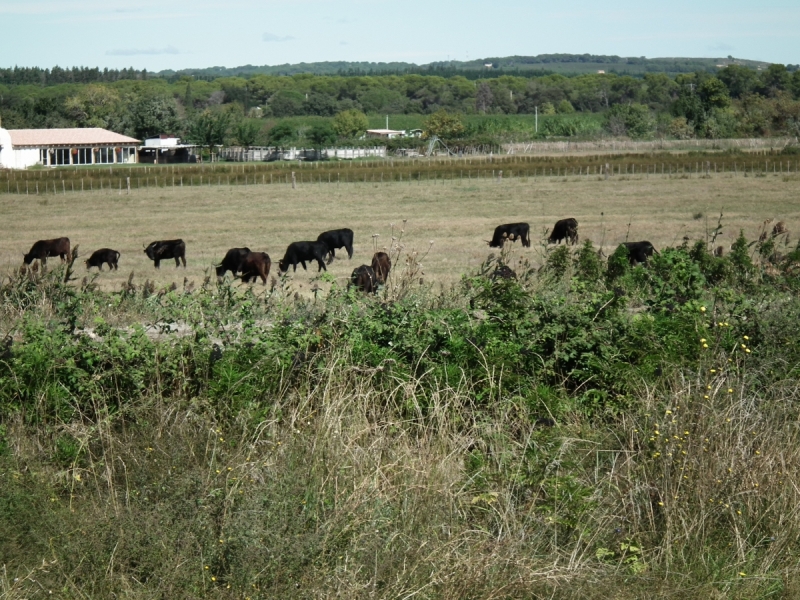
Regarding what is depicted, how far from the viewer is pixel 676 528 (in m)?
4.93

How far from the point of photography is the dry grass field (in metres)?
23.1

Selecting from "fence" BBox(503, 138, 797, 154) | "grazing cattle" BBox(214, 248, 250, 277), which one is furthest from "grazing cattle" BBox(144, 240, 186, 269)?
"fence" BBox(503, 138, 797, 154)

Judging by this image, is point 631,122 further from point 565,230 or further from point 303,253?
point 303,253

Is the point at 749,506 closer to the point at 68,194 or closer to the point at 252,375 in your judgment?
the point at 252,375

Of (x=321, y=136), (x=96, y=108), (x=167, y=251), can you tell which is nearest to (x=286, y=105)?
(x=96, y=108)

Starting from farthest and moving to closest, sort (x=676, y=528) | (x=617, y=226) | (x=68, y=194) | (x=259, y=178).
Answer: (x=259, y=178) < (x=68, y=194) < (x=617, y=226) < (x=676, y=528)

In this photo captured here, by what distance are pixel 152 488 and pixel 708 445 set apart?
2.87 m

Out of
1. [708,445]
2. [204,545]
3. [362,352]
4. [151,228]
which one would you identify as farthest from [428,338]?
[151,228]

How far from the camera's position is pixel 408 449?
5.27 m

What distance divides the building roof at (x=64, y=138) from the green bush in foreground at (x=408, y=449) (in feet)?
308

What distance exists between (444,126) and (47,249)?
342 ft

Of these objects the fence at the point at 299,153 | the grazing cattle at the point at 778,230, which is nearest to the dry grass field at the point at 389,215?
the grazing cattle at the point at 778,230

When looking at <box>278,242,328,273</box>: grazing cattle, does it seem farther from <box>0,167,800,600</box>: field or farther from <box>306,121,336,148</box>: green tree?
<box>306,121,336,148</box>: green tree

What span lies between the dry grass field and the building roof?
169ft
